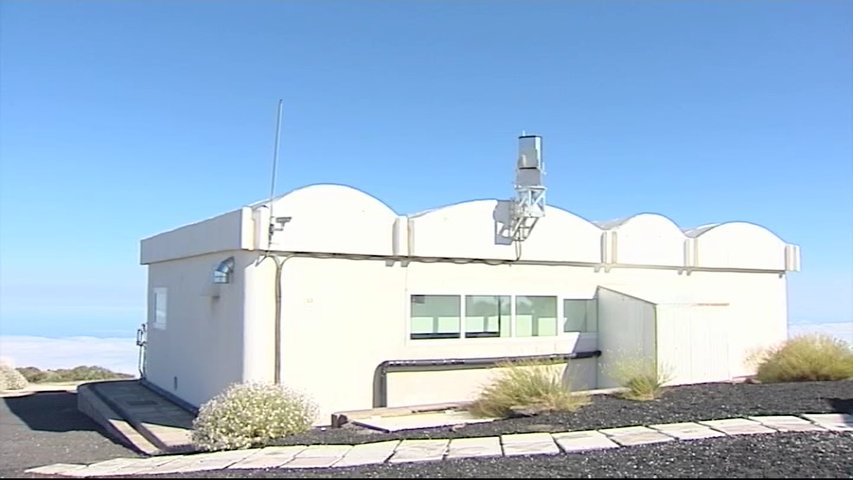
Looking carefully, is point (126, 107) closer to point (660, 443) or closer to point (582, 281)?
point (582, 281)

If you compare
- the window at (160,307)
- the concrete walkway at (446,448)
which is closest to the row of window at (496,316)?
the concrete walkway at (446,448)

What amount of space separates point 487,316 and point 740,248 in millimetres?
7116

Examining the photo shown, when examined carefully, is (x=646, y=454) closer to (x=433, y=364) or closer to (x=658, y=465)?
(x=658, y=465)

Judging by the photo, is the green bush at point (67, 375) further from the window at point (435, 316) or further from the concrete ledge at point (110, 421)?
the window at point (435, 316)

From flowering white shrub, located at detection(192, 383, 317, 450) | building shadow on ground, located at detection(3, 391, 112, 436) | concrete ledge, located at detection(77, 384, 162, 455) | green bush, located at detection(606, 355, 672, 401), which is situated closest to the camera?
flowering white shrub, located at detection(192, 383, 317, 450)

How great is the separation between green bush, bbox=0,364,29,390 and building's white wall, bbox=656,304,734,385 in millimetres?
17426

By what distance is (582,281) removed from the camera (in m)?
15.9

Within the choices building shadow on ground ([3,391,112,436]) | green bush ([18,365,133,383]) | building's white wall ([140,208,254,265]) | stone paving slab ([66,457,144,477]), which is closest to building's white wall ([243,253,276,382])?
building's white wall ([140,208,254,265])

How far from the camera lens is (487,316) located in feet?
48.2

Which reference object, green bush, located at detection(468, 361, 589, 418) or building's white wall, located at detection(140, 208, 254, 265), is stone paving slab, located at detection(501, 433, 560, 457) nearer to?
green bush, located at detection(468, 361, 589, 418)

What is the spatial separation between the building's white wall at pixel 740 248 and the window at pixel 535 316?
4195mm

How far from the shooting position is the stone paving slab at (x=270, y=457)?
7.82 meters

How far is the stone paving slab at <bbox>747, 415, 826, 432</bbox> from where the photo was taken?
8992 mm

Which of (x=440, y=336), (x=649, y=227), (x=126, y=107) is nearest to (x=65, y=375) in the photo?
(x=126, y=107)
